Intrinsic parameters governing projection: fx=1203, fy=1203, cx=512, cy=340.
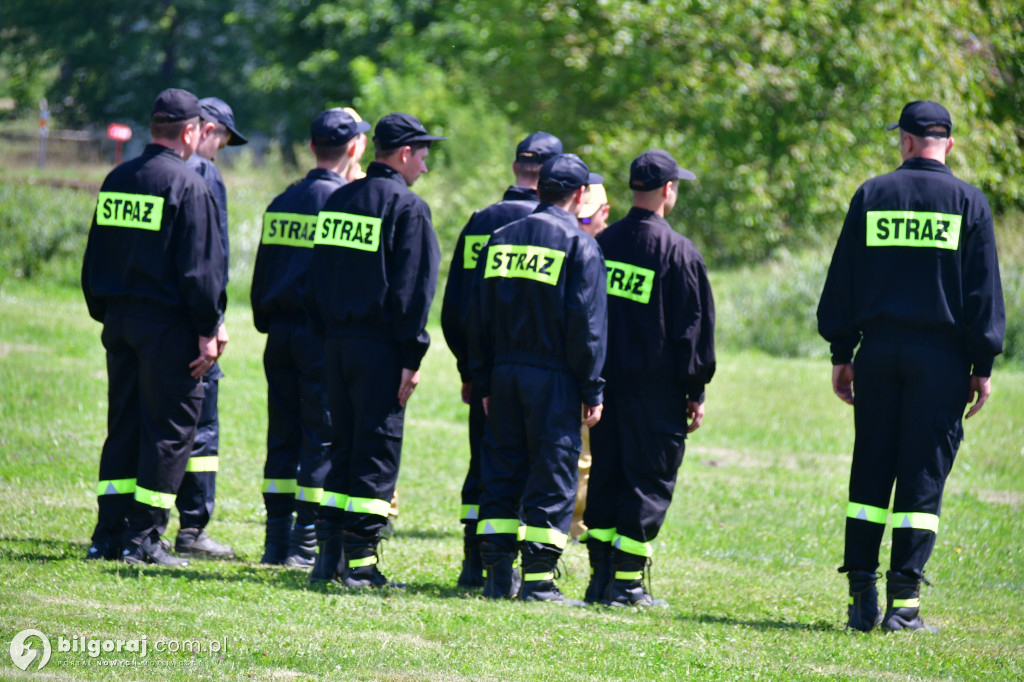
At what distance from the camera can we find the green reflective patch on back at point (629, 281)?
7051 mm

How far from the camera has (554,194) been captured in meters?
6.89

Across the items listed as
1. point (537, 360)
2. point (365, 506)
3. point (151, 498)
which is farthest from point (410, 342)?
point (151, 498)

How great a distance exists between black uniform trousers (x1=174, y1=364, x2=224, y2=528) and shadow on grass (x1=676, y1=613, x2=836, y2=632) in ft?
10.6

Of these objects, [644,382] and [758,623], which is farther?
[644,382]

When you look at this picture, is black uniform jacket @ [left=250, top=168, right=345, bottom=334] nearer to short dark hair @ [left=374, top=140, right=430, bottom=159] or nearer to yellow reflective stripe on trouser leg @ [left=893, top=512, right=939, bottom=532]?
short dark hair @ [left=374, top=140, right=430, bottom=159]

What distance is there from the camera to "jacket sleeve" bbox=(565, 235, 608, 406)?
21.6 ft

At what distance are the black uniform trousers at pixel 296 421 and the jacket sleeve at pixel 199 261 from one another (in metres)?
0.51

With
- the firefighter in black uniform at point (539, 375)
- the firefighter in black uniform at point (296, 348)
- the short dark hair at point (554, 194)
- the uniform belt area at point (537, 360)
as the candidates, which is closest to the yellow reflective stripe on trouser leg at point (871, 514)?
the firefighter in black uniform at point (539, 375)

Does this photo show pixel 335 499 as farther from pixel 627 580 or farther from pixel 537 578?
pixel 627 580

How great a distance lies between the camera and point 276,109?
46625 mm

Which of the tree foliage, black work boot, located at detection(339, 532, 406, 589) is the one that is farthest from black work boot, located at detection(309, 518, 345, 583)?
the tree foliage

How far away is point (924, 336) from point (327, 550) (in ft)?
11.6

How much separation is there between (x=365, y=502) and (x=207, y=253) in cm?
177

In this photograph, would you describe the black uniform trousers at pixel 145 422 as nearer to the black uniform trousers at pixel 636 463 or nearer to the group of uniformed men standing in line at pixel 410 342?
the group of uniformed men standing in line at pixel 410 342
